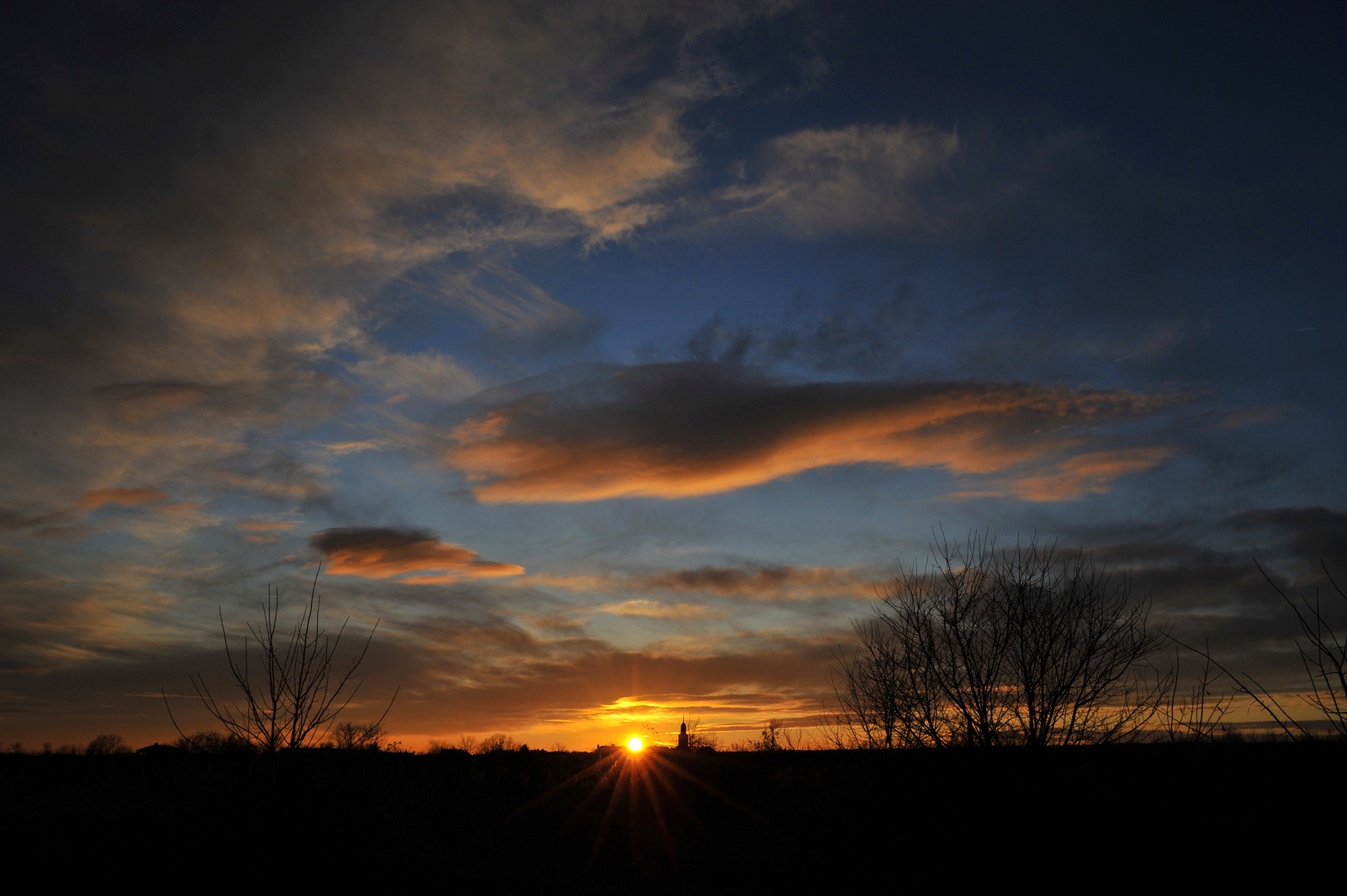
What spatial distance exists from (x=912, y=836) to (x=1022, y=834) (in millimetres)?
2726

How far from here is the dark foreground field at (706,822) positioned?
460 inches

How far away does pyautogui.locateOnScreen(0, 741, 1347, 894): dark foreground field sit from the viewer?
38.4 ft

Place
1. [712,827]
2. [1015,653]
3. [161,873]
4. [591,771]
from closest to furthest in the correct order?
[161,873] < [1015,653] < [712,827] < [591,771]

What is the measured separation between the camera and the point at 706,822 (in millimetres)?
22422

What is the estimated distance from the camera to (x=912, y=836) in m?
15.6

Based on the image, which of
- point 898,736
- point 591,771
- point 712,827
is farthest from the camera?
point 591,771

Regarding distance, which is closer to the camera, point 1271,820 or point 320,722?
point 1271,820

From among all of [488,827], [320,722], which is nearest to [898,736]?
[488,827]

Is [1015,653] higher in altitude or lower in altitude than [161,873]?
higher

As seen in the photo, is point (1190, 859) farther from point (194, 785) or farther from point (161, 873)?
point (194, 785)

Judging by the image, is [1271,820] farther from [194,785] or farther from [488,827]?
[194,785]

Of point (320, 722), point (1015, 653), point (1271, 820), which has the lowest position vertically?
point (1271, 820)

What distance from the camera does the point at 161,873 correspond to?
12.9 metres

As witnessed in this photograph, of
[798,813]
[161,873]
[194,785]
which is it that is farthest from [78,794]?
[798,813]
